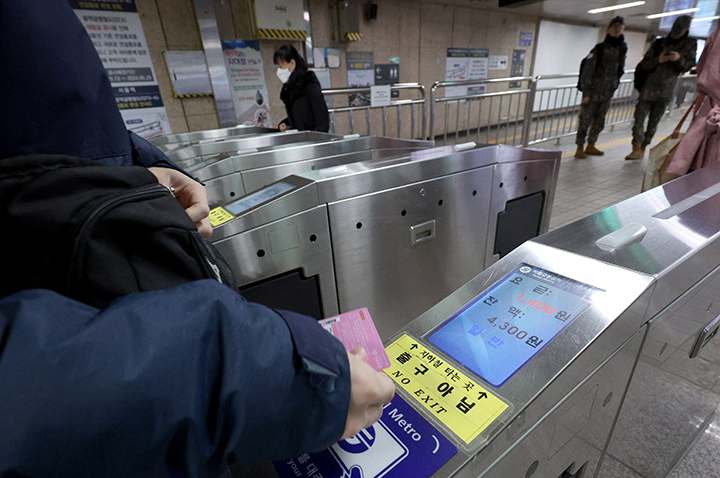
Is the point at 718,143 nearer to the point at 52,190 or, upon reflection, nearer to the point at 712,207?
the point at 712,207

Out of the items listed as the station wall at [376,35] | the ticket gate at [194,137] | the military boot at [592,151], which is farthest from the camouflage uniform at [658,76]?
the ticket gate at [194,137]

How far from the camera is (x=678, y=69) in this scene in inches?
147

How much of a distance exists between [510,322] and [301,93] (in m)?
2.60

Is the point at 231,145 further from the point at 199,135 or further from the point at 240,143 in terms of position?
the point at 199,135

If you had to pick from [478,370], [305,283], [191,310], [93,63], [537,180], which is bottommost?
[305,283]

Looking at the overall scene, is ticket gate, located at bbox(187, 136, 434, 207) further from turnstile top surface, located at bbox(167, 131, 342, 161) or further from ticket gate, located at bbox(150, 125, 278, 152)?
ticket gate, located at bbox(150, 125, 278, 152)

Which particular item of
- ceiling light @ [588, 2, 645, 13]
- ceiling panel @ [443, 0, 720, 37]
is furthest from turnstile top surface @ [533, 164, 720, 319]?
ceiling light @ [588, 2, 645, 13]

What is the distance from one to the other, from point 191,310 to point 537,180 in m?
1.75

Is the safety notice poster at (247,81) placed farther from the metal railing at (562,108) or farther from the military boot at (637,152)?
the military boot at (637,152)

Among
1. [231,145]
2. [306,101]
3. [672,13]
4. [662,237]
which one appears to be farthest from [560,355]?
[672,13]

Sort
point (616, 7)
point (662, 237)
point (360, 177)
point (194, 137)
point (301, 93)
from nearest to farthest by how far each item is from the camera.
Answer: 1. point (662, 237)
2. point (360, 177)
3. point (301, 93)
4. point (194, 137)
5. point (616, 7)

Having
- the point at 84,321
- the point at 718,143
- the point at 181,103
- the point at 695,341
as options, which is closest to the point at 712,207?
the point at 695,341

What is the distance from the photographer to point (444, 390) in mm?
460

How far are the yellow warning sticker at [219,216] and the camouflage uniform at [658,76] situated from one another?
15.9 feet
